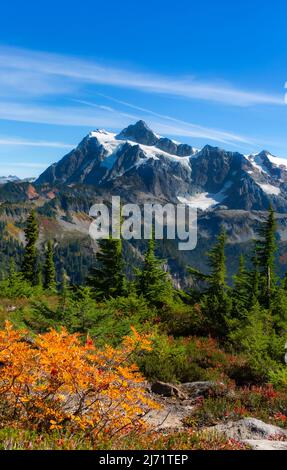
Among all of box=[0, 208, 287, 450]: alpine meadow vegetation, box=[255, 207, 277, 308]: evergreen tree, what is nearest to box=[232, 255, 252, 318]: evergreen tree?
box=[0, 208, 287, 450]: alpine meadow vegetation

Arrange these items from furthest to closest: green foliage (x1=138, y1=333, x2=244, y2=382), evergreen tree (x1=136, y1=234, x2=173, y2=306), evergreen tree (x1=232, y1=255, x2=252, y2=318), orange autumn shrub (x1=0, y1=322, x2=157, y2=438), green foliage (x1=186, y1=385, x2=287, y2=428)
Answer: evergreen tree (x1=136, y1=234, x2=173, y2=306)
evergreen tree (x1=232, y1=255, x2=252, y2=318)
green foliage (x1=138, y1=333, x2=244, y2=382)
green foliage (x1=186, y1=385, x2=287, y2=428)
orange autumn shrub (x1=0, y1=322, x2=157, y2=438)

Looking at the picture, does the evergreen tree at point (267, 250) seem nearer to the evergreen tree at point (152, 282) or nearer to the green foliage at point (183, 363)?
the evergreen tree at point (152, 282)

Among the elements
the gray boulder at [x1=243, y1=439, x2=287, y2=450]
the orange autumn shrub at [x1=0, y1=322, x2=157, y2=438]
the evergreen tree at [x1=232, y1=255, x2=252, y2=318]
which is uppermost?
the orange autumn shrub at [x1=0, y1=322, x2=157, y2=438]

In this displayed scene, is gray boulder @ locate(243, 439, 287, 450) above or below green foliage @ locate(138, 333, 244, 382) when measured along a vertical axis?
above

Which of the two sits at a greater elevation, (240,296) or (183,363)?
(240,296)

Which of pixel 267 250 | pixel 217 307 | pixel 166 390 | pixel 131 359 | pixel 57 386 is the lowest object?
pixel 166 390

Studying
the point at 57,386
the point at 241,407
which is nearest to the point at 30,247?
the point at 241,407

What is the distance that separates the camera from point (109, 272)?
3653cm

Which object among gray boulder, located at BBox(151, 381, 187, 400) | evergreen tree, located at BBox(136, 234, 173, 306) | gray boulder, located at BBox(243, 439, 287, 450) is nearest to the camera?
gray boulder, located at BBox(243, 439, 287, 450)

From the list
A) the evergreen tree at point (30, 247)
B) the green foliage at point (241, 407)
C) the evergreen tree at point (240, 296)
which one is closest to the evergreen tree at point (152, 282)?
the evergreen tree at point (240, 296)

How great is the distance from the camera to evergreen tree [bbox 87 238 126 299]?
3597cm

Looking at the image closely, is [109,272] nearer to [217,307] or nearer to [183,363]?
[217,307]

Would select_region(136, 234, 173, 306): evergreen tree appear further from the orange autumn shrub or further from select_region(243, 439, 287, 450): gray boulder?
the orange autumn shrub
